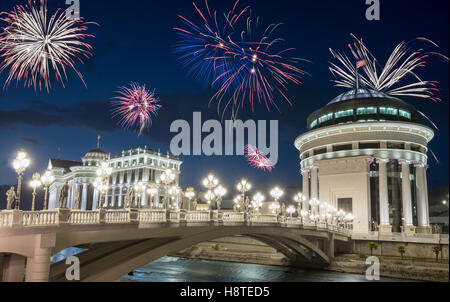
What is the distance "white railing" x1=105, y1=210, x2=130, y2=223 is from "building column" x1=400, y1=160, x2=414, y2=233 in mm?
50184

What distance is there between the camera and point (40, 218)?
1733 centimetres

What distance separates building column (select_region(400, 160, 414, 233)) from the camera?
198 feet

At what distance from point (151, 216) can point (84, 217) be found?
526 centimetres

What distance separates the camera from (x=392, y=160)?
63.8 meters

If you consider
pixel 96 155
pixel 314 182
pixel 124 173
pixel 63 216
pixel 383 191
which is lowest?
pixel 63 216

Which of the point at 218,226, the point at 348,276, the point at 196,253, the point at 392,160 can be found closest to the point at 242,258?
the point at 196,253

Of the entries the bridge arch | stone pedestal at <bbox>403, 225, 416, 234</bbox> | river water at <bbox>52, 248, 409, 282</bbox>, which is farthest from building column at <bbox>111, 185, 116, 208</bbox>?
the bridge arch

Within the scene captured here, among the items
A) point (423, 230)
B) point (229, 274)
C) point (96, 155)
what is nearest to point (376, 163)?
point (423, 230)

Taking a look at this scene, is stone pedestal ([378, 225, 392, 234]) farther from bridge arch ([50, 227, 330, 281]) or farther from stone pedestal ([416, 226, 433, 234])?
bridge arch ([50, 227, 330, 281])

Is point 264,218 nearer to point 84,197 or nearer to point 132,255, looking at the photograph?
point 132,255

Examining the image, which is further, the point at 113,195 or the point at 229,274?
the point at 113,195

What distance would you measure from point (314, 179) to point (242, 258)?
25.2 meters

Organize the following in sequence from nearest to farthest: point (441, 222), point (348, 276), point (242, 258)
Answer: point (348, 276)
point (242, 258)
point (441, 222)
